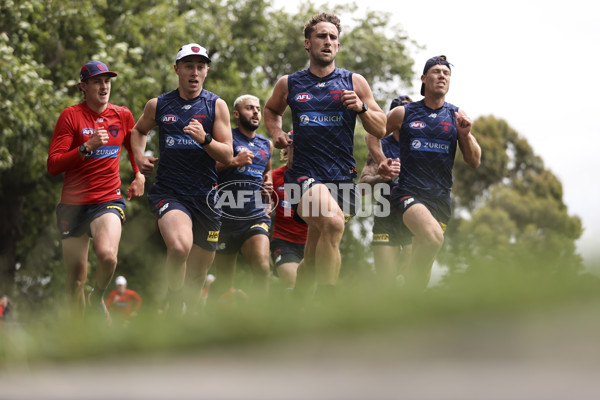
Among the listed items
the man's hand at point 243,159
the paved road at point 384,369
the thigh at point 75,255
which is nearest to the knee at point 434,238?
the man's hand at point 243,159

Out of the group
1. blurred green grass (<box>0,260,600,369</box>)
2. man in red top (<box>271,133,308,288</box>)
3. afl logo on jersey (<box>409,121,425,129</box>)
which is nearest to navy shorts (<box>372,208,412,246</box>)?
man in red top (<box>271,133,308,288</box>)

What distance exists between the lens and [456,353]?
1.42 m

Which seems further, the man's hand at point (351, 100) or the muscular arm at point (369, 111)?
the muscular arm at point (369, 111)

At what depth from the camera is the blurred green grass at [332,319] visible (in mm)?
1591

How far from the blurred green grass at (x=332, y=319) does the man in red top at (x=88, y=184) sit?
5700mm

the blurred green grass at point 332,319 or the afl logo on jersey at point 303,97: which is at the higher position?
the afl logo on jersey at point 303,97

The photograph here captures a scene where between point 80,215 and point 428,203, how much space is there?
3.54 m

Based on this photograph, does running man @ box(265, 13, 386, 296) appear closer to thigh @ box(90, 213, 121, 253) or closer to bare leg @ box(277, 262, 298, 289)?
thigh @ box(90, 213, 121, 253)

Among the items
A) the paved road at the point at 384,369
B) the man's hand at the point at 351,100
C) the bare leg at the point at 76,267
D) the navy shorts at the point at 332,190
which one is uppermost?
the man's hand at the point at 351,100

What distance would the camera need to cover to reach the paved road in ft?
4.36

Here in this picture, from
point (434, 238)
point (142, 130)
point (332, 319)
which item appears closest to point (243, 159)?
point (142, 130)

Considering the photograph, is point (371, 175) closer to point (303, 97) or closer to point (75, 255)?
point (303, 97)

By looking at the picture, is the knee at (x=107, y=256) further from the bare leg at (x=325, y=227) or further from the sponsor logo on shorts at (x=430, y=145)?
the sponsor logo on shorts at (x=430, y=145)

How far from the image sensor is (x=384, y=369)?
1.42 m
